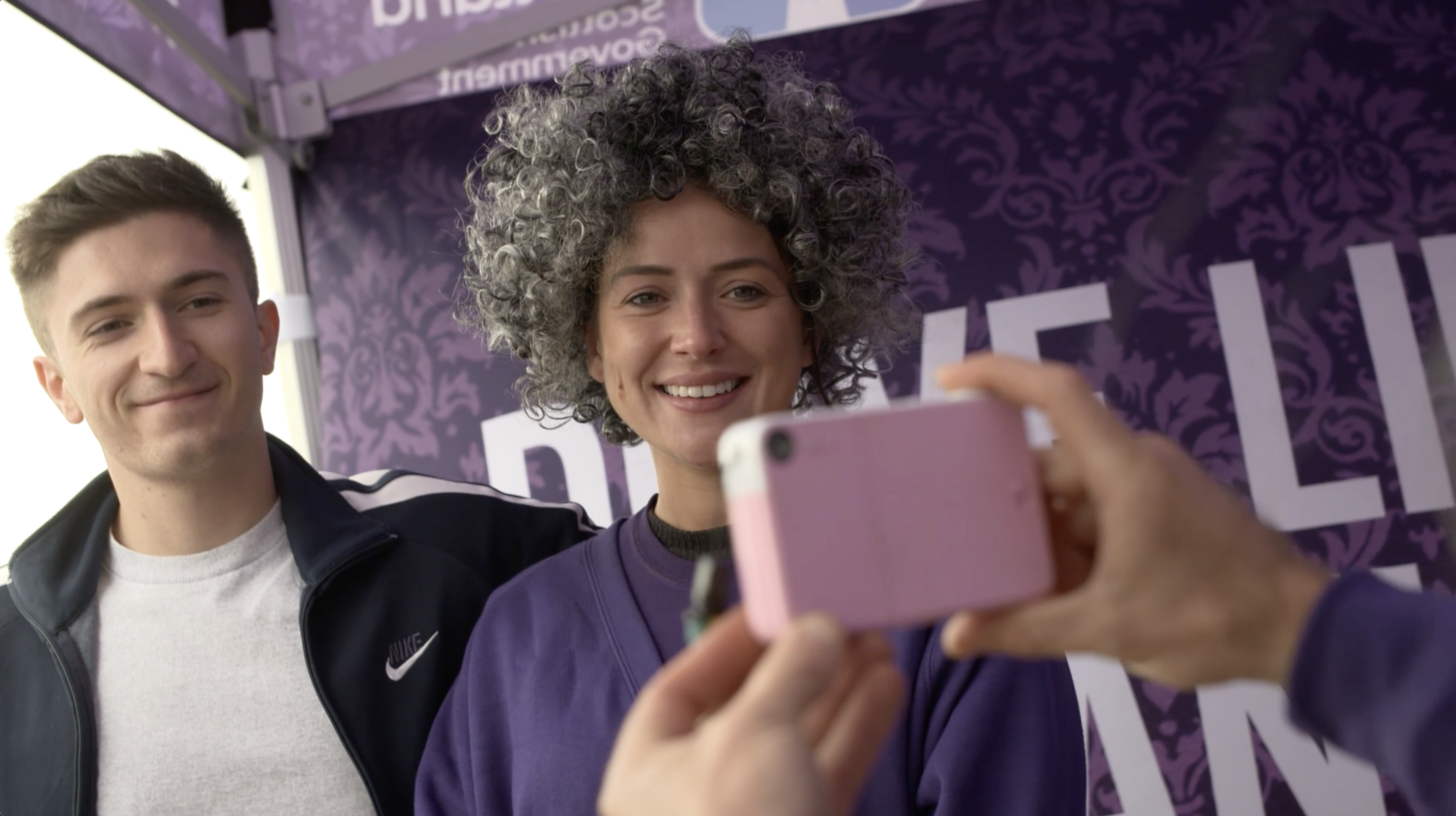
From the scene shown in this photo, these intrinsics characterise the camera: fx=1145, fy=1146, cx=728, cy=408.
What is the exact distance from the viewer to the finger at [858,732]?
59cm

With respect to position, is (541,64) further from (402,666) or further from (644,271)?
(402,666)

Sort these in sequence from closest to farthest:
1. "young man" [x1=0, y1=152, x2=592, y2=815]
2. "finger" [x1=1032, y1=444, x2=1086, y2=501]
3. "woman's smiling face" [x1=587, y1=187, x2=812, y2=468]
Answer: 1. "finger" [x1=1032, y1=444, x2=1086, y2=501]
2. "woman's smiling face" [x1=587, y1=187, x2=812, y2=468]
3. "young man" [x1=0, y1=152, x2=592, y2=815]

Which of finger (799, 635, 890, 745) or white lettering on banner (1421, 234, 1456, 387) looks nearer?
finger (799, 635, 890, 745)

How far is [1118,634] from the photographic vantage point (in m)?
0.60

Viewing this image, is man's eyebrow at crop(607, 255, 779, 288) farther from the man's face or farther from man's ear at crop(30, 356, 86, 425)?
man's ear at crop(30, 356, 86, 425)

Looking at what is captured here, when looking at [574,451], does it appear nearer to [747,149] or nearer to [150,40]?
[150,40]

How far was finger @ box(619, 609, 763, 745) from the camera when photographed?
582 millimetres

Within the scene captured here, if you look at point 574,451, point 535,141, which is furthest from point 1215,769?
point 535,141

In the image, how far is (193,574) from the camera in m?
1.76

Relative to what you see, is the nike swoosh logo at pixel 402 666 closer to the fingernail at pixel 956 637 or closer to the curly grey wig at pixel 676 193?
the curly grey wig at pixel 676 193

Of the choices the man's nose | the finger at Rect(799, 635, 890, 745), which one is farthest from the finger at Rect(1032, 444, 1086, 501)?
the man's nose

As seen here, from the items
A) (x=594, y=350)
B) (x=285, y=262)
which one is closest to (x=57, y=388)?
(x=594, y=350)

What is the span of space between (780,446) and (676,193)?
35.9 inches

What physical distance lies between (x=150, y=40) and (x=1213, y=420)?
7.94 ft
